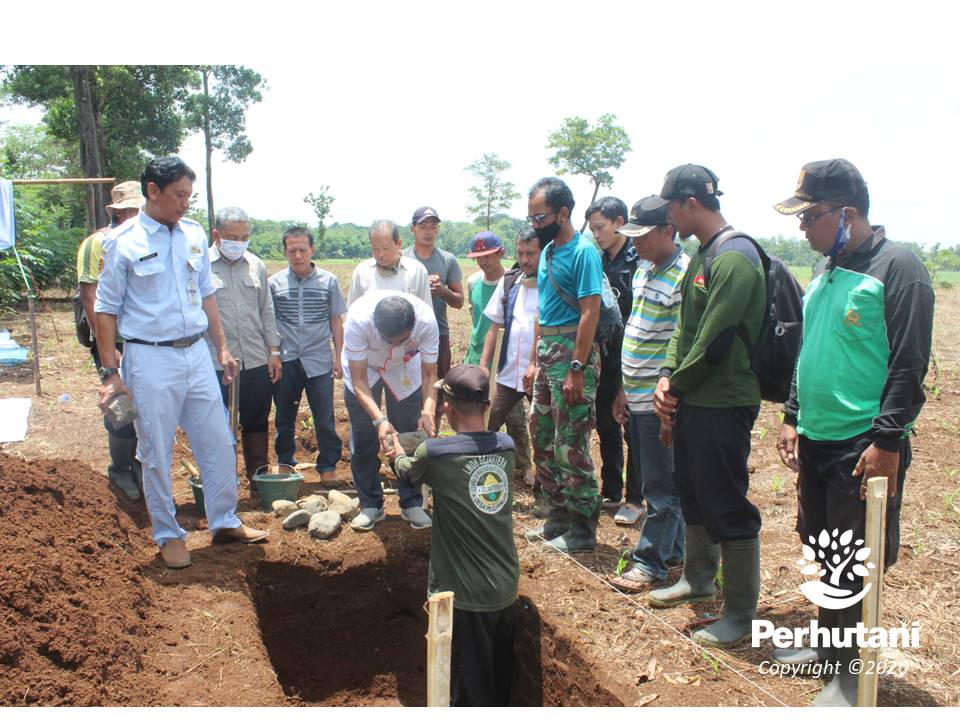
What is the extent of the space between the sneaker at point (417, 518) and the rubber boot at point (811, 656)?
90.5 inches

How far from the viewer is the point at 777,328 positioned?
3.17m

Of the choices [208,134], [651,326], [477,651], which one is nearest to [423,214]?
[651,326]

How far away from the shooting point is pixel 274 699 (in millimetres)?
3225

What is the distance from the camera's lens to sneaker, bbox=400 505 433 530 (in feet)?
15.7

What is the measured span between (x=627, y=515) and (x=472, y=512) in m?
2.08

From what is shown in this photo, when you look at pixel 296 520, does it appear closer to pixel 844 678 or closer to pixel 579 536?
A: pixel 579 536

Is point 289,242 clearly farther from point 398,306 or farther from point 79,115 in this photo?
point 79,115

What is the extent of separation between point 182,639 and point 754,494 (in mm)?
4138

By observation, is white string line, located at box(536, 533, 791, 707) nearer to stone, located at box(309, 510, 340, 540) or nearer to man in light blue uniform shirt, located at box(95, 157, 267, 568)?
stone, located at box(309, 510, 340, 540)

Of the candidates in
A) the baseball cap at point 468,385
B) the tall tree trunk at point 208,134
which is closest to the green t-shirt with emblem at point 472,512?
the baseball cap at point 468,385

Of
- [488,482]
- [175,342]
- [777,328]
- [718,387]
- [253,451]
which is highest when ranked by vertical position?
[777,328]

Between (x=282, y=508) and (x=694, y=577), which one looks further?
(x=282, y=508)

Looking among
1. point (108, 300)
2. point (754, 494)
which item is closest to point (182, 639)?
point (108, 300)

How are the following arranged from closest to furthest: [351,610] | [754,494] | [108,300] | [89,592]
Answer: [89,592], [108,300], [351,610], [754,494]
